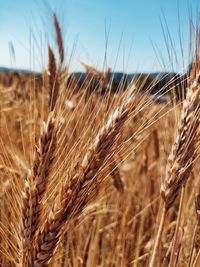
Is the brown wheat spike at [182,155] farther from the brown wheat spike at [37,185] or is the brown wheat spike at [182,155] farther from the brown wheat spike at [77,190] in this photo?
the brown wheat spike at [37,185]

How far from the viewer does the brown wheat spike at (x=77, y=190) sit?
0.86m

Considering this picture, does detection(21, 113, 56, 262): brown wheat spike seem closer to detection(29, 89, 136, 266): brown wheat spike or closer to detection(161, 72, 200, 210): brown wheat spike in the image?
detection(29, 89, 136, 266): brown wheat spike

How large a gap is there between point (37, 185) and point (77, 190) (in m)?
0.09

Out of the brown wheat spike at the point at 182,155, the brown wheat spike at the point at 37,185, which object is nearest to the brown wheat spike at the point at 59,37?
the brown wheat spike at the point at 182,155

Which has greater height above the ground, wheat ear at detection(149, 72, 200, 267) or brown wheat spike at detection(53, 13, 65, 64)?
brown wheat spike at detection(53, 13, 65, 64)

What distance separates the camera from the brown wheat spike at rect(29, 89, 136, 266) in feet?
2.82

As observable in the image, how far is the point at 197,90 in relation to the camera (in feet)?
3.48

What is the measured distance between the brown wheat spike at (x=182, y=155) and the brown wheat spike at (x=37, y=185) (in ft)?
0.98

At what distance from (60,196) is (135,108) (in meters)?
0.29

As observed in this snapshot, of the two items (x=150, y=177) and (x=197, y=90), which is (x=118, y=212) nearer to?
(x=150, y=177)

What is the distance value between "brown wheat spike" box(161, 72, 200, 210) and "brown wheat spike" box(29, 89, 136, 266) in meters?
0.16

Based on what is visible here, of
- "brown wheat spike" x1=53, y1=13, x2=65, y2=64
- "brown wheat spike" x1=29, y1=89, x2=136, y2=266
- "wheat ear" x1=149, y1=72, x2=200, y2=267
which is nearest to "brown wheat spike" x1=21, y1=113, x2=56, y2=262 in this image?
"brown wheat spike" x1=29, y1=89, x2=136, y2=266

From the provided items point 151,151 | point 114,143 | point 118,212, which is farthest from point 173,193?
point 151,151

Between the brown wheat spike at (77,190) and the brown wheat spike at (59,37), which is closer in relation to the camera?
the brown wheat spike at (77,190)
